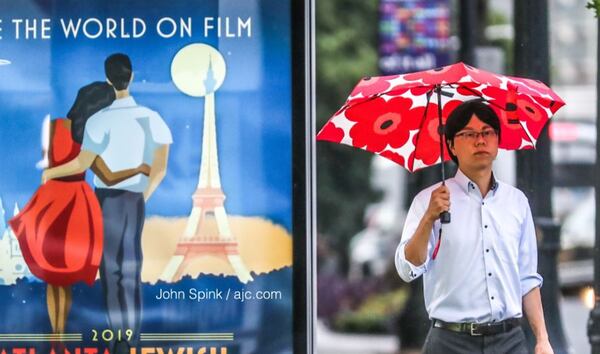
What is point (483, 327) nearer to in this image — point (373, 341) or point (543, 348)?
point (543, 348)

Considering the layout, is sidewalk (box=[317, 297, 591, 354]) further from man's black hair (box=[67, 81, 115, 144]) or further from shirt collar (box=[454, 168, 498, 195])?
man's black hair (box=[67, 81, 115, 144])

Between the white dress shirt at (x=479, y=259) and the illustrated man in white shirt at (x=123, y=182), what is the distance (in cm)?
136

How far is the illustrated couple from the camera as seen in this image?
21.1 ft

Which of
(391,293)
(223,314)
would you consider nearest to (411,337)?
(391,293)

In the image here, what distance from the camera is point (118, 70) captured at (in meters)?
6.46

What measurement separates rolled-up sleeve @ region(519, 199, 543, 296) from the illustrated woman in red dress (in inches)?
74.9

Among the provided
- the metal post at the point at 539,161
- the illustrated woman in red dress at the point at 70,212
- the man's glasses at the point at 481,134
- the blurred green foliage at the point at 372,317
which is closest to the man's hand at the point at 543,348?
the man's glasses at the point at 481,134

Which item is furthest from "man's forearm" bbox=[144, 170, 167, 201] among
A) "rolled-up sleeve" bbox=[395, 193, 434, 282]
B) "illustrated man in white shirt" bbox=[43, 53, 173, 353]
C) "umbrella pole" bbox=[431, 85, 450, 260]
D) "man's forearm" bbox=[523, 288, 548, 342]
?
"man's forearm" bbox=[523, 288, 548, 342]

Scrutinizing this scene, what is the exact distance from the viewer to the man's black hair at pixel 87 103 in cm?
645

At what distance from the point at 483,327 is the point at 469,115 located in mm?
966

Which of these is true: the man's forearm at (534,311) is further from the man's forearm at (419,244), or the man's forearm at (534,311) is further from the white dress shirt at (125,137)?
the white dress shirt at (125,137)

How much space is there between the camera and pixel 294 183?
637 cm

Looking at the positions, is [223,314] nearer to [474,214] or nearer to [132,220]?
[132,220]

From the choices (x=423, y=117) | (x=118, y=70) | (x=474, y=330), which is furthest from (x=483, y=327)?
(x=118, y=70)
